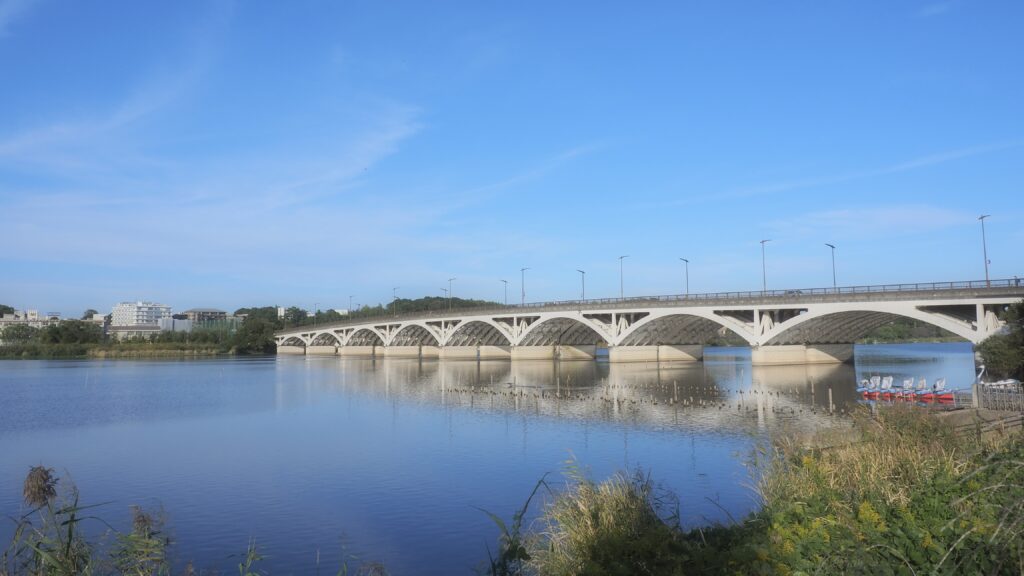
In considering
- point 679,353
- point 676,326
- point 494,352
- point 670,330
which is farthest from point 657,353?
point 494,352

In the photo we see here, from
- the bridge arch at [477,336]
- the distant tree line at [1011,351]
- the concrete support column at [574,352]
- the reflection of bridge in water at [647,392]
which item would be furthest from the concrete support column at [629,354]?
the distant tree line at [1011,351]

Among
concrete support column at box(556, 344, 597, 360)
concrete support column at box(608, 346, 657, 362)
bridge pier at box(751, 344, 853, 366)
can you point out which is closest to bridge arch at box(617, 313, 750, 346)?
concrete support column at box(608, 346, 657, 362)

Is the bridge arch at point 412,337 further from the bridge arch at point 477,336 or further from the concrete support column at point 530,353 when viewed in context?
the concrete support column at point 530,353

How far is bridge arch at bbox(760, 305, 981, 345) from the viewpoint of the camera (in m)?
53.1

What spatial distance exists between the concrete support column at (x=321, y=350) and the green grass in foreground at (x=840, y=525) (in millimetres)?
133736

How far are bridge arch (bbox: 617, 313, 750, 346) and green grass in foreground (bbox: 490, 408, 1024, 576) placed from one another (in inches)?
2559

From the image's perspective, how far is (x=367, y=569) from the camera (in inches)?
504

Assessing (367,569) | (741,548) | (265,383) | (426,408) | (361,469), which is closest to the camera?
(741,548)

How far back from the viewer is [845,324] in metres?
72.5

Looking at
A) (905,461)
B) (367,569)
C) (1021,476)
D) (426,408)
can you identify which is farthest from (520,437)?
(1021,476)

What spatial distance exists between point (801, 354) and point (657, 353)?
19251 mm

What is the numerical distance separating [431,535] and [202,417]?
88.5 ft

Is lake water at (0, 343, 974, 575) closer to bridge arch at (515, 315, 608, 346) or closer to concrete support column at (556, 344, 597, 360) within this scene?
bridge arch at (515, 315, 608, 346)

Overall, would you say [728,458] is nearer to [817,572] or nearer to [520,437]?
[520,437]
